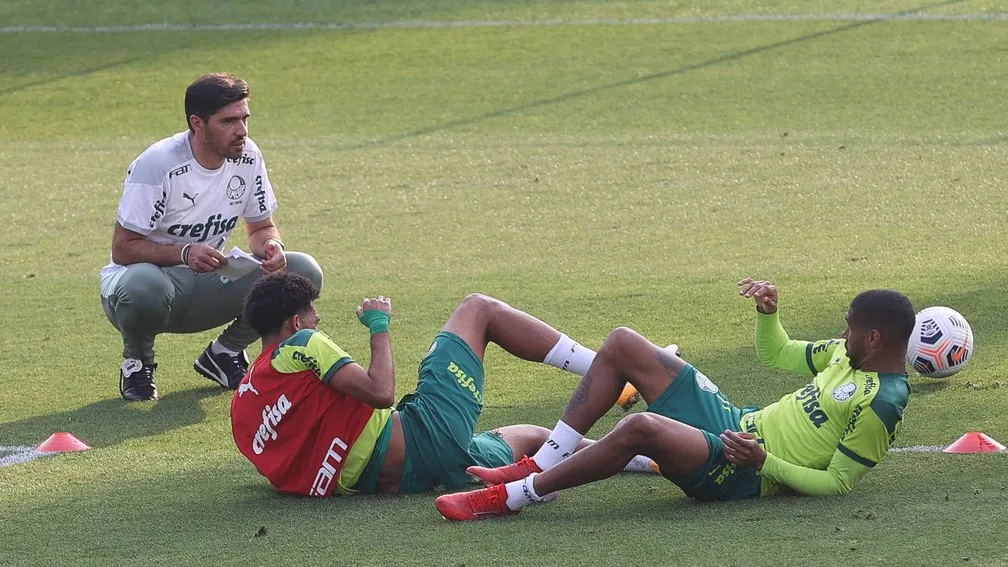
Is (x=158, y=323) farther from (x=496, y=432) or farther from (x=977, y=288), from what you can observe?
(x=977, y=288)

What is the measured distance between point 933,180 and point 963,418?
6664mm

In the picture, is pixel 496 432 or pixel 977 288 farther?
pixel 977 288

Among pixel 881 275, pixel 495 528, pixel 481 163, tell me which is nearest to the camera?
pixel 495 528

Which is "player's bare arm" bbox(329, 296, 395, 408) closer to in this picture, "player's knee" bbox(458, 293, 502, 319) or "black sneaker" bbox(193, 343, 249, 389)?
"player's knee" bbox(458, 293, 502, 319)

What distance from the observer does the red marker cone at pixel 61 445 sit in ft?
22.2

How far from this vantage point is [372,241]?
1177 cm

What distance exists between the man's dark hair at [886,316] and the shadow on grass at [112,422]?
11.5 ft

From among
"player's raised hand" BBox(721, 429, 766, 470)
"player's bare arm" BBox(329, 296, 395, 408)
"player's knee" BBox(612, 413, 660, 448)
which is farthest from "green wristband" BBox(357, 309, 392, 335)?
"player's raised hand" BBox(721, 429, 766, 470)

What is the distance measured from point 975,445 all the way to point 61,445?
409 cm

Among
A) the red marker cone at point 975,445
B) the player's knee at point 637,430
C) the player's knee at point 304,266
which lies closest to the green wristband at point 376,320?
the player's knee at point 637,430

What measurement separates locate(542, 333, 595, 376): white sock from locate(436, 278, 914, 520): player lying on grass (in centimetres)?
60

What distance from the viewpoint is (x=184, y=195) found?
7.69 meters

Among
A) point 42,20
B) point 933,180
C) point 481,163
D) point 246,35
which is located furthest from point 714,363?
point 42,20

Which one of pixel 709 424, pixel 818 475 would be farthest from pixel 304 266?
pixel 818 475
